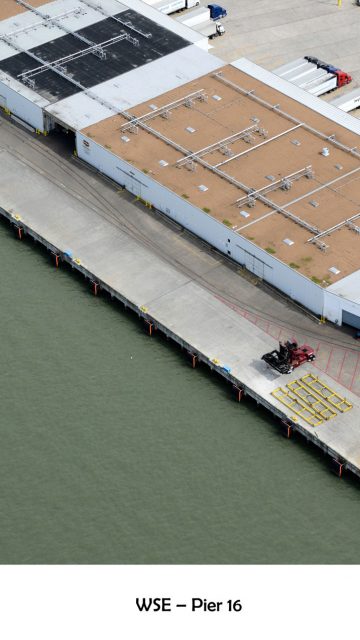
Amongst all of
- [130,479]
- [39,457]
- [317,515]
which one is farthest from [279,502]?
[39,457]

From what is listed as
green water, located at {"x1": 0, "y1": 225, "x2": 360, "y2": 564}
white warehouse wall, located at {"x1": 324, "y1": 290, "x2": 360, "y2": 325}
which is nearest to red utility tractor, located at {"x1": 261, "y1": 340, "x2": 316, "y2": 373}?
green water, located at {"x1": 0, "y1": 225, "x2": 360, "y2": 564}

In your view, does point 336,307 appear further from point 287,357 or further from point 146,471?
point 146,471

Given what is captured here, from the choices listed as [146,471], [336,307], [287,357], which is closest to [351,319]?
[336,307]

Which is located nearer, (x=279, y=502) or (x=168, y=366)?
(x=279, y=502)

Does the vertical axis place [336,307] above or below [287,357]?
above

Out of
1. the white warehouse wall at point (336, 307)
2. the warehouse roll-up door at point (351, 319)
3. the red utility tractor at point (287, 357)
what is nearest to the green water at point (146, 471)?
the red utility tractor at point (287, 357)

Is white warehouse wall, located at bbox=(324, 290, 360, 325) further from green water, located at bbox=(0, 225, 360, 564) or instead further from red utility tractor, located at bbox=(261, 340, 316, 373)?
green water, located at bbox=(0, 225, 360, 564)

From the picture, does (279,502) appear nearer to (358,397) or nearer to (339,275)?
(358,397)
